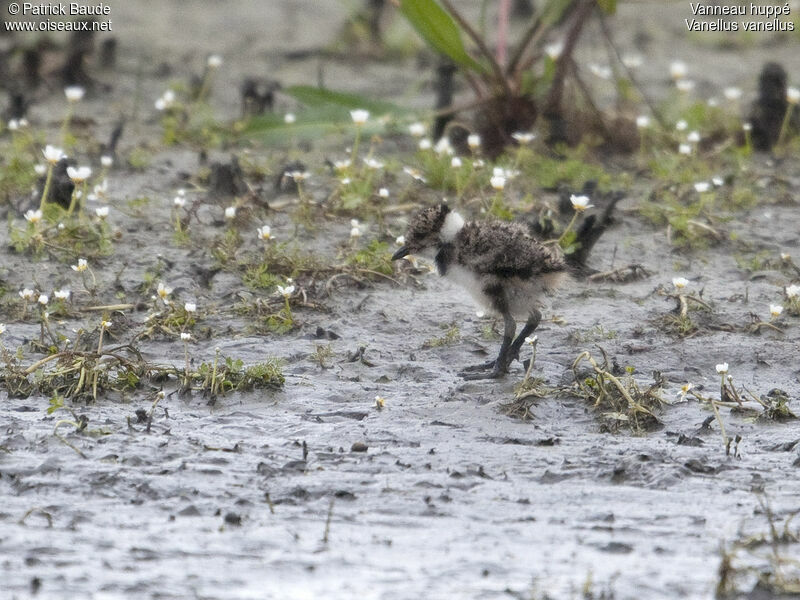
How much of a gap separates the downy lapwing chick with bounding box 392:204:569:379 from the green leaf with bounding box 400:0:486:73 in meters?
3.03

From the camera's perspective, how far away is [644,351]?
6.81 m

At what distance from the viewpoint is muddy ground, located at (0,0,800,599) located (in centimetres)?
445

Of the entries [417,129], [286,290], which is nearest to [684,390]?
[286,290]

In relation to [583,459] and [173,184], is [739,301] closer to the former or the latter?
[583,459]

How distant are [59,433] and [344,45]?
332 inches

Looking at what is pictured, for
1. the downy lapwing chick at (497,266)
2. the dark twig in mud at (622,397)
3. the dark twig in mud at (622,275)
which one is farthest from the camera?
the dark twig in mud at (622,275)

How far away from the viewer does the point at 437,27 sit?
30.6 feet

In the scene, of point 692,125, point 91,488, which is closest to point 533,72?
point 692,125

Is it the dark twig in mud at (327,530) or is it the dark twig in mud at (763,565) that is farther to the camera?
the dark twig in mud at (327,530)

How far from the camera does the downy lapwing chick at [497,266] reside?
639cm

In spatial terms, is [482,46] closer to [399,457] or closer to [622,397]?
[622,397]

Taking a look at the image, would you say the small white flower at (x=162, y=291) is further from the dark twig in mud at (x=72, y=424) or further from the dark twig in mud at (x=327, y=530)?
the dark twig in mud at (x=327, y=530)

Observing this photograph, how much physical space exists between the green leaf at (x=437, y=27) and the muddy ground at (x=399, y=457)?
1754 mm

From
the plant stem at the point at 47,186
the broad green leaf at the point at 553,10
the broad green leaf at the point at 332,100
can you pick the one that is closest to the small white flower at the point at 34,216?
the plant stem at the point at 47,186
